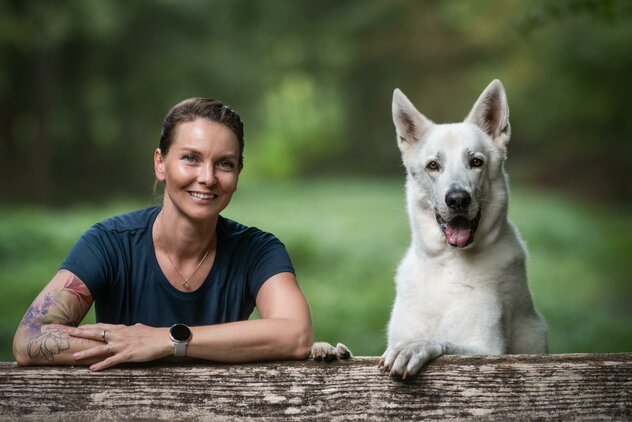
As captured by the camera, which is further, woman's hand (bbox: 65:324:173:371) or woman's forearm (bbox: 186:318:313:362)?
woman's forearm (bbox: 186:318:313:362)

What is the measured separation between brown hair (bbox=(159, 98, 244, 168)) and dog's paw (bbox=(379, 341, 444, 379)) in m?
0.98

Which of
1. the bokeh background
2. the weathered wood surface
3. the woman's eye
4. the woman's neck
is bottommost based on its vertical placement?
the weathered wood surface

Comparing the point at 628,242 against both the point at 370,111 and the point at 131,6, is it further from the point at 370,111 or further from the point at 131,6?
the point at 131,6

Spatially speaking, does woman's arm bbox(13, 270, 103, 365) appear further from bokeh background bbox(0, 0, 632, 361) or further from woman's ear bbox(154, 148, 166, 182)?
bokeh background bbox(0, 0, 632, 361)

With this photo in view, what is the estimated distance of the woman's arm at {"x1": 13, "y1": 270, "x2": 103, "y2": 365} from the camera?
1974mm

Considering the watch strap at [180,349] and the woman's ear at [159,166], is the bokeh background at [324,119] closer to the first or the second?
the woman's ear at [159,166]

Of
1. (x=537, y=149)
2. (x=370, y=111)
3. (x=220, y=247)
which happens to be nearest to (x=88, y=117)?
(x=370, y=111)

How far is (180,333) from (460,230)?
1.45 metres

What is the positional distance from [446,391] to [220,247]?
1150 millimetres

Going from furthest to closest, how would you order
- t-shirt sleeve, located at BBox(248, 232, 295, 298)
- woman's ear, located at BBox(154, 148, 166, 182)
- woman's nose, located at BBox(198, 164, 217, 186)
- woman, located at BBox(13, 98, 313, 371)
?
woman's ear, located at BBox(154, 148, 166, 182) → t-shirt sleeve, located at BBox(248, 232, 295, 298) → woman's nose, located at BBox(198, 164, 217, 186) → woman, located at BBox(13, 98, 313, 371)

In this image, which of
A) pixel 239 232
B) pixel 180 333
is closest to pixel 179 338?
pixel 180 333

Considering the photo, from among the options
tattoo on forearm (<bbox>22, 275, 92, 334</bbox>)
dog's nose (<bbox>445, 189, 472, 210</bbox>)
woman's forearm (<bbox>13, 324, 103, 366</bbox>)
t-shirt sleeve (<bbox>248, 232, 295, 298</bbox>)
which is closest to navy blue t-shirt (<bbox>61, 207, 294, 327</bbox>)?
t-shirt sleeve (<bbox>248, 232, 295, 298</bbox>)

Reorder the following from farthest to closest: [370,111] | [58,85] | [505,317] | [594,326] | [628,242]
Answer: [370,111] → [58,85] → [628,242] → [594,326] → [505,317]

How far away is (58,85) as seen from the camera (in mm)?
21734
